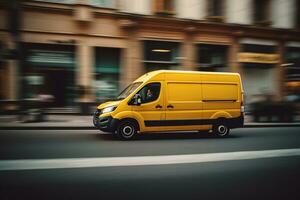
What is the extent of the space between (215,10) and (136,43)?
5782 millimetres

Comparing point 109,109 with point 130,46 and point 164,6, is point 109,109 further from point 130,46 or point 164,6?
point 164,6

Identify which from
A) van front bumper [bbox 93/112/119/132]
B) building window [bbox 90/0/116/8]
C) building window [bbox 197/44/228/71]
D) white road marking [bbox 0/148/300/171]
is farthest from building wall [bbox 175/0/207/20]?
white road marking [bbox 0/148/300/171]

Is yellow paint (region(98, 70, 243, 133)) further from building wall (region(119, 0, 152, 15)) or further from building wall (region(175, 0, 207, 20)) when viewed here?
building wall (region(175, 0, 207, 20))

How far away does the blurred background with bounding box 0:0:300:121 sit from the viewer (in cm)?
1705

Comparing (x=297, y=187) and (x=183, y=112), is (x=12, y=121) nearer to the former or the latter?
(x=183, y=112)

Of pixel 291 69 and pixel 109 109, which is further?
pixel 291 69

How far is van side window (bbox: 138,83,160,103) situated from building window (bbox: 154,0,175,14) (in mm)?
9843

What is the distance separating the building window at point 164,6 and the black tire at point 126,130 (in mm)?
10790

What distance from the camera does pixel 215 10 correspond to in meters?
21.5

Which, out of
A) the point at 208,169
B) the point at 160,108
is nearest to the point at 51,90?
the point at 160,108

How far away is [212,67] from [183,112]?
37.1 feet

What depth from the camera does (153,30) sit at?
64.3 feet

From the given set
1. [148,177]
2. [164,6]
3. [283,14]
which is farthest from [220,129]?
[283,14]

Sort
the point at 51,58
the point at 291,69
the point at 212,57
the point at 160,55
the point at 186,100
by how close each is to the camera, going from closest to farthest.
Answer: the point at 186,100 → the point at 51,58 → the point at 160,55 → the point at 212,57 → the point at 291,69
